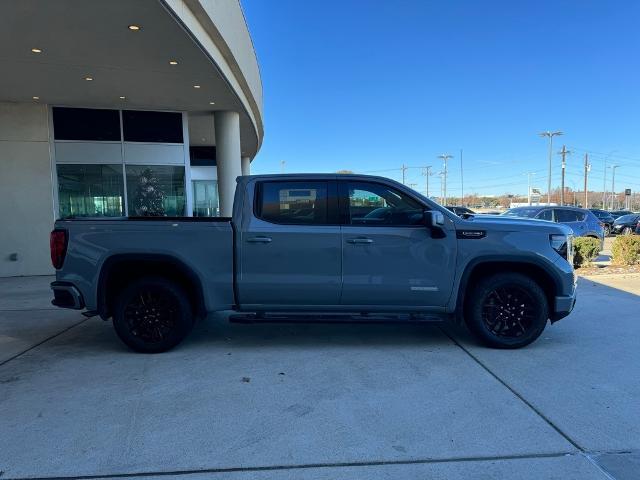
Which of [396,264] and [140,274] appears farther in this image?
[140,274]

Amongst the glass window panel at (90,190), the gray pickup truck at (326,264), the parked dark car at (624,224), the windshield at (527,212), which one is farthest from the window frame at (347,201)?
the parked dark car at (624,224)

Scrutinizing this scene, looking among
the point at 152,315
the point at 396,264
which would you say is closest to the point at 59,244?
the point at 152,315

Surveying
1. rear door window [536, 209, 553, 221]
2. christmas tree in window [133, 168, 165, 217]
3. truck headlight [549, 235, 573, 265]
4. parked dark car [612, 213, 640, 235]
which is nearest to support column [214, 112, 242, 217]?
christmas tree in window [133, 168, 165, 217]

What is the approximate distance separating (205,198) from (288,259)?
21366 mm

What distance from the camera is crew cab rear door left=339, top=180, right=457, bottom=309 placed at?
4.91 meters

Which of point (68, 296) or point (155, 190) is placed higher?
point (155, 190)

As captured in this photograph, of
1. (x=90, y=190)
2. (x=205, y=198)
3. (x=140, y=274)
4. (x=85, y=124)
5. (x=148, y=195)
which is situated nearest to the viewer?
(x=140, y=274)

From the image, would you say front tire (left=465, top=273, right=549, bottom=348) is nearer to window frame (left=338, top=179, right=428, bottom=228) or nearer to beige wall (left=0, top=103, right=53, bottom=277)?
window frame (left=338, top=179, right=428, bottom=228)

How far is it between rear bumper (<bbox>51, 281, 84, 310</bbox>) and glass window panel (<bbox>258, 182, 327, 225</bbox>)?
7.11 ft

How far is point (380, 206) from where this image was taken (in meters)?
5.09

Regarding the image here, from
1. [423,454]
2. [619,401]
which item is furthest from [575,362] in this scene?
[423,454]

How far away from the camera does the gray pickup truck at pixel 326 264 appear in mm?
4914

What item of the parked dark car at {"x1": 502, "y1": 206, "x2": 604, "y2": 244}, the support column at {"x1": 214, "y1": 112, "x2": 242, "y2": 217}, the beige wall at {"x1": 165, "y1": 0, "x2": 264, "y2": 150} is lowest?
the parked dark car at {"x1": 502, "y1": 206, "x2": 604, "y2": 244}

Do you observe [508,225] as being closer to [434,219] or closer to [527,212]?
[434,219]
